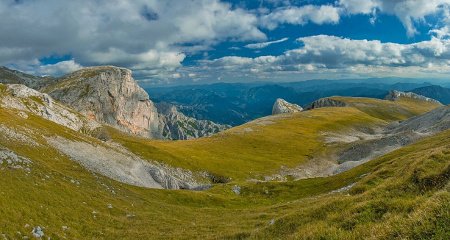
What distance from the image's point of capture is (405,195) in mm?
20531

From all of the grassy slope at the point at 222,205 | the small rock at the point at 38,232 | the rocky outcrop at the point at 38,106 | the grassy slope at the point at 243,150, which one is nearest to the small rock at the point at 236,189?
the grassy slope at the point at 222,205

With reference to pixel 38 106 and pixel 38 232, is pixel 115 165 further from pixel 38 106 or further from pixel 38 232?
pixel 38 106

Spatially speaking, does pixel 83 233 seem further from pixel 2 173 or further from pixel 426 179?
pixel 426 179

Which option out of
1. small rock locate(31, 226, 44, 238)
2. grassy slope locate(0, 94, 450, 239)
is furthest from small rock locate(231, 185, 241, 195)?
small rock locate(31, 226, 44, 238)

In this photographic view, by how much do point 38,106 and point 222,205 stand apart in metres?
81.8

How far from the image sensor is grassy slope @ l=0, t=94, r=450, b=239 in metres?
16.5

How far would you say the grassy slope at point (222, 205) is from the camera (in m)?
16.5

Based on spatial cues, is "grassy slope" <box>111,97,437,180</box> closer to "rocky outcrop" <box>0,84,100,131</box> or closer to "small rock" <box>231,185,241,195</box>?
"rocky outcrop" <box>0,84,100,131</box>

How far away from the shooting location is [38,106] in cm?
11756

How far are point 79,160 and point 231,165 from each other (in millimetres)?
56094

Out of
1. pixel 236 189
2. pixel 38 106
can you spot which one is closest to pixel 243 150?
pixel 236 189

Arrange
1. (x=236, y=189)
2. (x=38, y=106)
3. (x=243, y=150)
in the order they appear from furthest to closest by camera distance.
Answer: (x=243, y=150), (x=38, y=106), (x=236, y=189)

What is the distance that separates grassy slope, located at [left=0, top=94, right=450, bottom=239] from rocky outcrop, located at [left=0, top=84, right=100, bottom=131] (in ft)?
116

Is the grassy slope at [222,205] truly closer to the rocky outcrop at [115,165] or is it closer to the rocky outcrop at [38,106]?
the rocky outcrop at [115,165]
